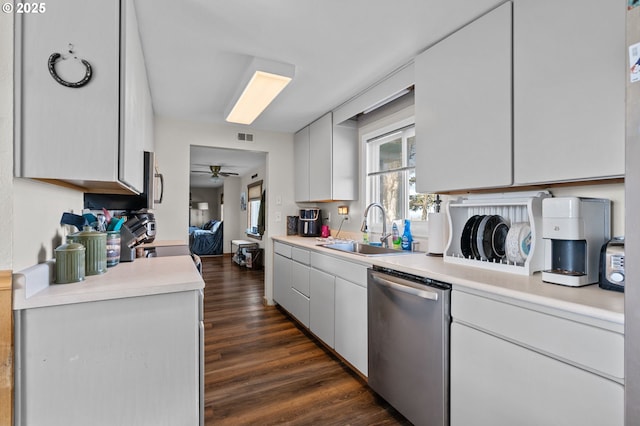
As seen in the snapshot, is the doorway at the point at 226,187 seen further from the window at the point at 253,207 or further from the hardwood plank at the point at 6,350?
the hardwood plank at the point at 6,350

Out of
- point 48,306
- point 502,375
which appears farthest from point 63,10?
point 502,375

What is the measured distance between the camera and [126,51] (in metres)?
1.25

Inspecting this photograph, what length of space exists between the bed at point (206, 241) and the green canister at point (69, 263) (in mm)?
7202

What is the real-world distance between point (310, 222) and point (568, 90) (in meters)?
2.80

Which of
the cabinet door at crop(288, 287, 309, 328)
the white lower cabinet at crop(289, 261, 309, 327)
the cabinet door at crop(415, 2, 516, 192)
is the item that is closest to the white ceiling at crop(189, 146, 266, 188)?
the white lower cabinet at crop(289, 261, 309, 327)

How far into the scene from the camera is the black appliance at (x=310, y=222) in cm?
376

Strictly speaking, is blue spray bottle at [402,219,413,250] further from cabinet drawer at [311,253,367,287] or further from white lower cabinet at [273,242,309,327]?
white lower cabinet at [273,242,309,327]

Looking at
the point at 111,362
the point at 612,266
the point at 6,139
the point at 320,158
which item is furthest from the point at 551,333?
the point at 320,158

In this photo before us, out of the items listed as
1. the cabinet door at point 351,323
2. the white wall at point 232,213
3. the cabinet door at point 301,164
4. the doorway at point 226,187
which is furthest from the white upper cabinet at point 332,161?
the white wall at point 232,213

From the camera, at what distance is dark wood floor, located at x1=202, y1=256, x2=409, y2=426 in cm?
175

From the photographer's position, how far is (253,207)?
7.91 metres

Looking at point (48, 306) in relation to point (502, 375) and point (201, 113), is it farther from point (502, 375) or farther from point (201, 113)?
point (201, 113)

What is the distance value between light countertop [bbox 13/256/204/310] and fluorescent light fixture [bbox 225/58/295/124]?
1.51 metres

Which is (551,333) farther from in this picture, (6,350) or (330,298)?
(6,350)
